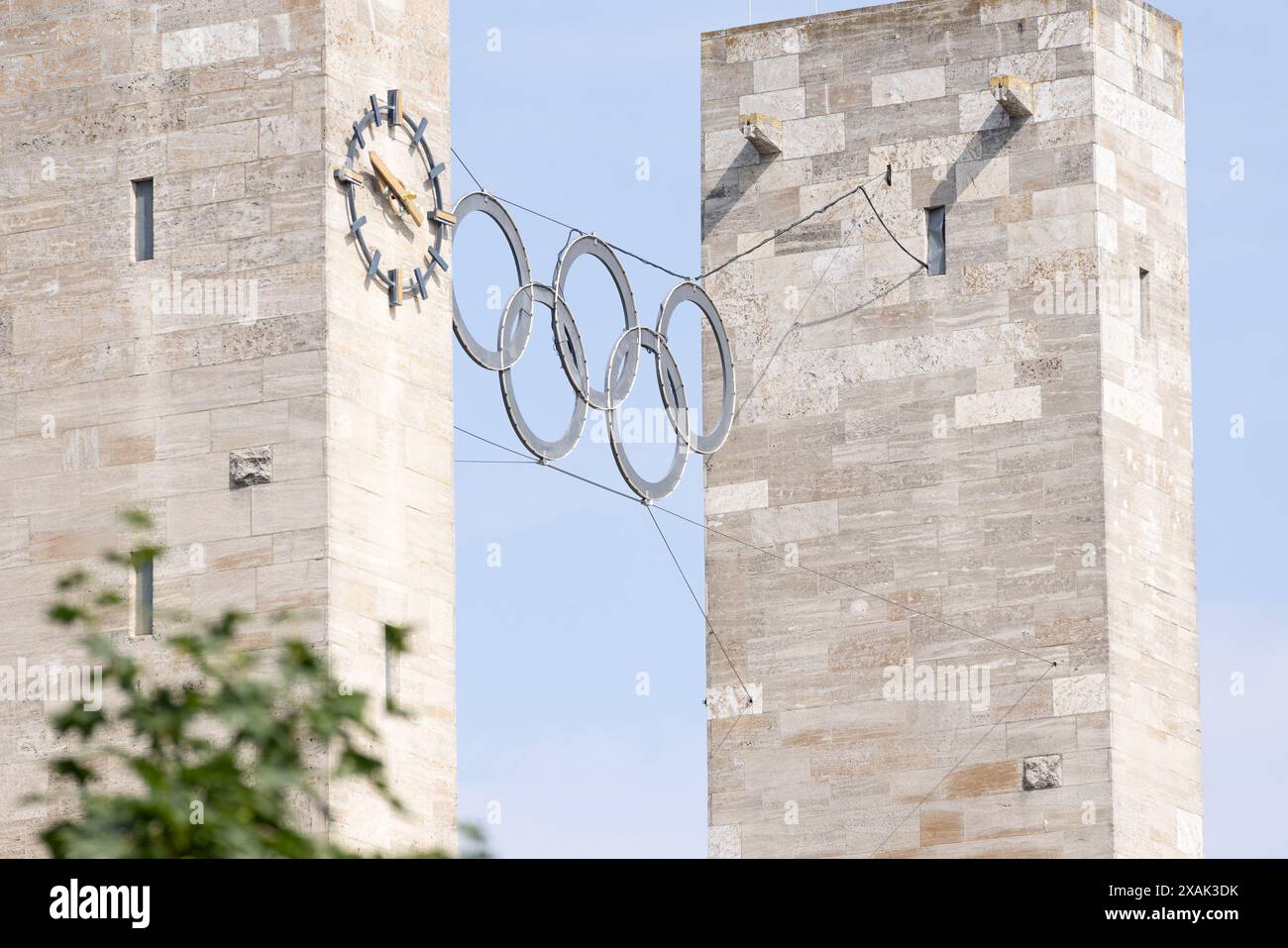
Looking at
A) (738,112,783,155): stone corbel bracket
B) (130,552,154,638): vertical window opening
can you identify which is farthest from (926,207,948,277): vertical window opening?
(130,552,154,638): vertical window opening

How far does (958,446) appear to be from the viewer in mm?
35125

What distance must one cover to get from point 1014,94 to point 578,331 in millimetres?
6303

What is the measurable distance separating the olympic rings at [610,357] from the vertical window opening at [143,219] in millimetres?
3197

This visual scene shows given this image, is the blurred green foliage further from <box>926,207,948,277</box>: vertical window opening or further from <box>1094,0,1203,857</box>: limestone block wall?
<box>926,207,948,277</box>: vertical window opening

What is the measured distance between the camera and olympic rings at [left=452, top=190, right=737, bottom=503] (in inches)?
1179

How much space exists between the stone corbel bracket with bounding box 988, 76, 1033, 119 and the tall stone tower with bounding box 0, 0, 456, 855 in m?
9.90

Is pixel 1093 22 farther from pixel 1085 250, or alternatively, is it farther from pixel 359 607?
pixel 359 607

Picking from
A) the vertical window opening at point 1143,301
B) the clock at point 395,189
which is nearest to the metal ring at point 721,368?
the vertical window opening at point 1143,301

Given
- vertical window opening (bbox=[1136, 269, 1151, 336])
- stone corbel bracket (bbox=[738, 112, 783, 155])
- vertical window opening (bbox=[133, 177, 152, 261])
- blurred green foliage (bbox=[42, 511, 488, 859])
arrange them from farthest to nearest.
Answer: stone corbel bracket (bbox=[738, 112, 783, 155]) < vertical window opening (bbox=[1136, 269, 1151, 336]) < vertical window opening (bbox=[133, 177, 152, 261]) < blurred green foliage (bbox=[42, 511, 488, 859])

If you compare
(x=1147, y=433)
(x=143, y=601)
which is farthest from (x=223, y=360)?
(x=1147, y=433)

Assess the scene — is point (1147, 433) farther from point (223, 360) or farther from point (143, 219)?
point (143, 219)

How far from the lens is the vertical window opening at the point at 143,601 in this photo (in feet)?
83.9

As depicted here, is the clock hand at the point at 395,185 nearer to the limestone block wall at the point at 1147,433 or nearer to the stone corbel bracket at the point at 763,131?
the stone corbel bracket at the point at 763,131
